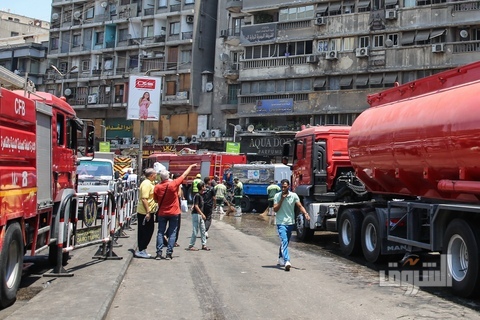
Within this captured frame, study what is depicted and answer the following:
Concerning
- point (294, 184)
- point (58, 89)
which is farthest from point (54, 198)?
point (58, 89)

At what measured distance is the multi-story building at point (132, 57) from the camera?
183 ft

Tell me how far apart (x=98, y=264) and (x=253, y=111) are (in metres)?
38.0

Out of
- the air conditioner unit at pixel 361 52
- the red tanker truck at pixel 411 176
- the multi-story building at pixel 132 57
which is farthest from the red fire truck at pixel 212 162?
the red tanker truck at pixel 411 176

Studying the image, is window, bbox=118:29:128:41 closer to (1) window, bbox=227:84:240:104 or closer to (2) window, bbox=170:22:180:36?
(2) window, bbox=170:22:180:36

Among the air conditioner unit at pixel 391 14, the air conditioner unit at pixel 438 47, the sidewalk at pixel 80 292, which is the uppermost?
the air conditioner unit at pixel 391 14

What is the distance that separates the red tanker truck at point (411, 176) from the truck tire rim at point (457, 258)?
0.02 meters

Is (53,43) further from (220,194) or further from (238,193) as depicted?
(238,193)

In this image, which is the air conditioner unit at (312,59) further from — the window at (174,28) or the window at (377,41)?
the window at (174,28)

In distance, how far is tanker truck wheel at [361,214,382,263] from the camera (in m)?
11.9

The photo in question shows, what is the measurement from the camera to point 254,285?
939 centimetres

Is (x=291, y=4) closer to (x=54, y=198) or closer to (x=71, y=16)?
(x=71, y=16)

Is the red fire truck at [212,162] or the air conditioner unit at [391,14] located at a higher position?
the air conditioner unit at [391,14]

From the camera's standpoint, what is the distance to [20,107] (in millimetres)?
7645

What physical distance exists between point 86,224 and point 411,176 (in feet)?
20.6
